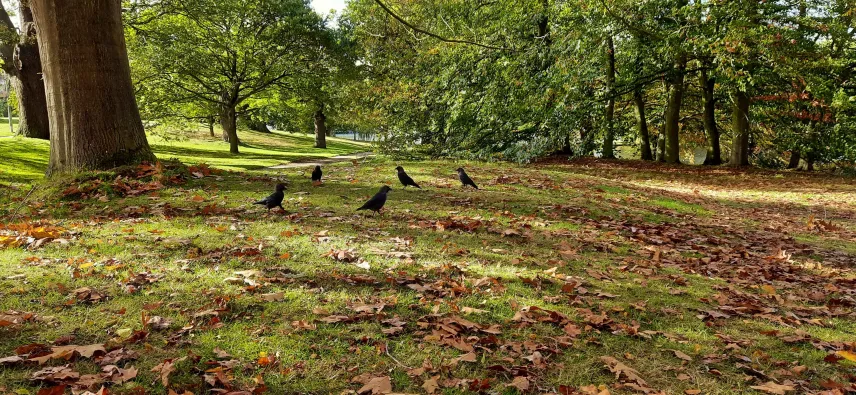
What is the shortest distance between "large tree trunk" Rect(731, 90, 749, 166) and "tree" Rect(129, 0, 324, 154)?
21.3 m

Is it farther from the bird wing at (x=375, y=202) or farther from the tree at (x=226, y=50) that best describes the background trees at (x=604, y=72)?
the tree at (x=226, y=50)

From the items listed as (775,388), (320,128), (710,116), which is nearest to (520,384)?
(775,388)

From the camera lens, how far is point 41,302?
11.9ft

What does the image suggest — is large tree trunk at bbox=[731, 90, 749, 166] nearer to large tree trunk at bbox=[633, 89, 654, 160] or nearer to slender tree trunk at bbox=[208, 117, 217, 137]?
large tree trunk at bbox=[633, 89, 654, 160]

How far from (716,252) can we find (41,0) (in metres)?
11.0

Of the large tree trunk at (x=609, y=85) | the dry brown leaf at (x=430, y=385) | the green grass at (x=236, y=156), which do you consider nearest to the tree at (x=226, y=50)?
the green grass at (x=236, y=156)

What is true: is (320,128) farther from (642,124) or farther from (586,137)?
(642,124)

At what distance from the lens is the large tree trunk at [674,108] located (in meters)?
18.7

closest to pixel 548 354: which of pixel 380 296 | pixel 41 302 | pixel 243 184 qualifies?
pixel 380 296

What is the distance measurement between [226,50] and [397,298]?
26109 mm

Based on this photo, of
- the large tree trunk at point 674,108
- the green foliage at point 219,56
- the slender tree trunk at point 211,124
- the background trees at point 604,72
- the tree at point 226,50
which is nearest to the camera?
the background trees at point 604,72

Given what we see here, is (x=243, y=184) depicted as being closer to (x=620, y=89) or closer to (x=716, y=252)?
(x=716, y=252)

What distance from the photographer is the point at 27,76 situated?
17.6 m

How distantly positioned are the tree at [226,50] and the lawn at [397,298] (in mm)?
14544
